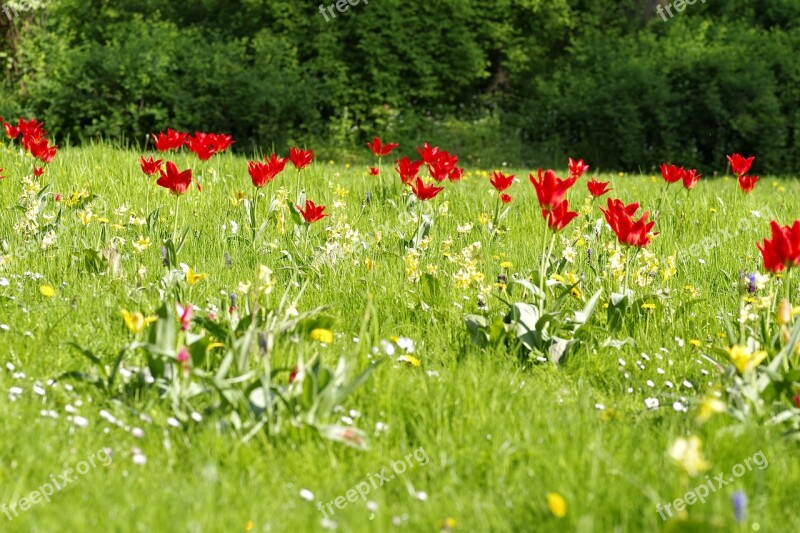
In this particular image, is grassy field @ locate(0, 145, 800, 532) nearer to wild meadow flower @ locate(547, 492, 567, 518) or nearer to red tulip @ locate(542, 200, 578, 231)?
wild meadow flower @ locate(547, 492, 567, 518)

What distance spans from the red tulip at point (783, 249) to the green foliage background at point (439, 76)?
10993 millimetres

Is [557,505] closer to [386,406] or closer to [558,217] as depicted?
[386,406]

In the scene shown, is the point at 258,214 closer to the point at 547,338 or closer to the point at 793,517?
the point at 547,338

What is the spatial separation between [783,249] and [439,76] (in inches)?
580

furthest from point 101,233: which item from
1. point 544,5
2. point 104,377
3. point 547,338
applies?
point 544,5

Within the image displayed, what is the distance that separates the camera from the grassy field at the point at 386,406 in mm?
2197

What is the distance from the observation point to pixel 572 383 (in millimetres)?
3256

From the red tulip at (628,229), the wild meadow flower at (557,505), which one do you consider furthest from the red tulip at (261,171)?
the wild meadow flower at (557,505)

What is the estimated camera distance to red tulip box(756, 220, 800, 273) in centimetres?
292

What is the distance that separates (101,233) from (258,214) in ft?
4.15

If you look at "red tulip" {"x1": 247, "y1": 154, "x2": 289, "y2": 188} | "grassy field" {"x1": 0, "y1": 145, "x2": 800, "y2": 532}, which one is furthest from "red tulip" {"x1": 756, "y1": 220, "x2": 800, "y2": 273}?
"red tulip" {"x1": 247, "y1": 154, "x2": 289, "y2": 188}

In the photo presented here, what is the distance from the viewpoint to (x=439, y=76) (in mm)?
17203

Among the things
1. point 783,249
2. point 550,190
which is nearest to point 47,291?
point 550,190

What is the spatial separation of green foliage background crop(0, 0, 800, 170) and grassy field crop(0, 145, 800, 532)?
A: 893cm
